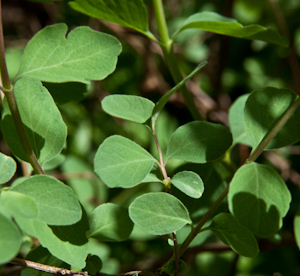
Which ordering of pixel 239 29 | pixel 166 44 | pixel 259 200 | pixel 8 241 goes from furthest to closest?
1. pixel 166 44
2. pixel 239 29
3. pixel 259 200
4. pixel 8 241

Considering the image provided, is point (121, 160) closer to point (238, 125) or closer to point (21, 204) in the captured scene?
point (21, 204)

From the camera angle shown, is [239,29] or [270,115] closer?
[270,115]

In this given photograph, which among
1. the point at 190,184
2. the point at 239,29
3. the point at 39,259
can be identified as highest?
the point at 239,29

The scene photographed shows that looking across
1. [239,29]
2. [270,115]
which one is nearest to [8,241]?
[270,115]

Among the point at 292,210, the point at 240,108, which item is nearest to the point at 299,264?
the point at 292,210

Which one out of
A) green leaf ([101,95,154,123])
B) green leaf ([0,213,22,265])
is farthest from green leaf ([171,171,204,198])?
green leaf ([0,213,22,265])

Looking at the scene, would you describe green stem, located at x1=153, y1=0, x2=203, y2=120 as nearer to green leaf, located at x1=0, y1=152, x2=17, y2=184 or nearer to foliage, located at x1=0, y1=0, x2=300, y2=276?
foliage, located at x1=0, y1=0, x2=300, y2=276
